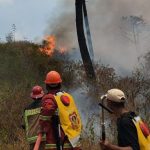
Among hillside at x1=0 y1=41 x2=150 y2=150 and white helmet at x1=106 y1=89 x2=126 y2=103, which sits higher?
hillside at x1=0 y1=41 x2=150 y2=150

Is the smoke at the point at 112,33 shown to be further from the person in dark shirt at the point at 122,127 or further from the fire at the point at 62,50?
the person in dark shirt at the point at 122,127

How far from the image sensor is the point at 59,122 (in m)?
7.36

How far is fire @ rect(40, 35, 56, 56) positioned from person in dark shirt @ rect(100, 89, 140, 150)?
18.7 meters

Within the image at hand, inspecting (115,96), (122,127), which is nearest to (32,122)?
(115,96)

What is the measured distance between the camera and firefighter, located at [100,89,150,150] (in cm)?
559

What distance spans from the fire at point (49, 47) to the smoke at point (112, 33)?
0.82 m

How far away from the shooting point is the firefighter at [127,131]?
220 inches

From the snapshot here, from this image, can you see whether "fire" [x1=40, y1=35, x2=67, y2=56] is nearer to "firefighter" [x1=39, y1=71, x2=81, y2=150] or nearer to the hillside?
the hillside

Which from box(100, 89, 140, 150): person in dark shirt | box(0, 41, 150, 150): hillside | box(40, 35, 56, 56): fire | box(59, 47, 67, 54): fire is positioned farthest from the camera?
box(59, 47, 67, 54): fire

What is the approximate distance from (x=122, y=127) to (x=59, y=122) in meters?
1.86

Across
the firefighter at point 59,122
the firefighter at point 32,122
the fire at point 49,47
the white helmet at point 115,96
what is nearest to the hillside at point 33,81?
the fire at point 49,47

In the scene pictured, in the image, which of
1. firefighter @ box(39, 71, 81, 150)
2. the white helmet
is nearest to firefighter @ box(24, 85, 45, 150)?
firefighter @ box(39, 71, 81, 150)

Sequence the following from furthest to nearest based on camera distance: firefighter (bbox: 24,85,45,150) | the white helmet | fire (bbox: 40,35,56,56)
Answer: fire (bbox: 40,35,56,56) → firefighter (bbox: 24,85,45,150) → the white helmet

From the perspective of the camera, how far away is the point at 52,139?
742 cm
